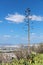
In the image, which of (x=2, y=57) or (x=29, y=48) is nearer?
(x=2, y=57)

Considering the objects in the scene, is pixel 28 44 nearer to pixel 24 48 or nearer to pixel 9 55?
pixel 24 48

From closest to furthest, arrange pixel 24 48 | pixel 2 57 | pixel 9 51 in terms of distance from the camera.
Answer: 1. pixel 2 57
2. pixel 9 51
3. pixel 24 48

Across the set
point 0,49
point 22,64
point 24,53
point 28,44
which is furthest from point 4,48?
point 22,64

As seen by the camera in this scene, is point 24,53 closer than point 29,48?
Yes

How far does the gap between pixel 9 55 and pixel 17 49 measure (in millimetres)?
1257

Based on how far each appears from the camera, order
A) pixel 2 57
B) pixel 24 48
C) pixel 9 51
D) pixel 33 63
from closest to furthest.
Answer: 1. pixel 33 63
2. pixel 2 57
3. pixel 9 51
4. pixel 24 48

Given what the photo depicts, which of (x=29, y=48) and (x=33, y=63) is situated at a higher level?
(x=29, y=48)

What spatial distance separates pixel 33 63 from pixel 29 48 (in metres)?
3.71

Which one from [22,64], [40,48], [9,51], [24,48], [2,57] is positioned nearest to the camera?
[22,64]

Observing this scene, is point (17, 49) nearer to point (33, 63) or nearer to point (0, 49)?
point (0, 49)

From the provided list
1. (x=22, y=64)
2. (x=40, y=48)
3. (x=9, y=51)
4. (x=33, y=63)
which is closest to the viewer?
(x=22, y=64)

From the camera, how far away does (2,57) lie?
905 centimetres

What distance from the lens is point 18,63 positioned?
7.36m

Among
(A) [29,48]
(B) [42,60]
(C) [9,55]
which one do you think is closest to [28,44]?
(A) [29,48]
